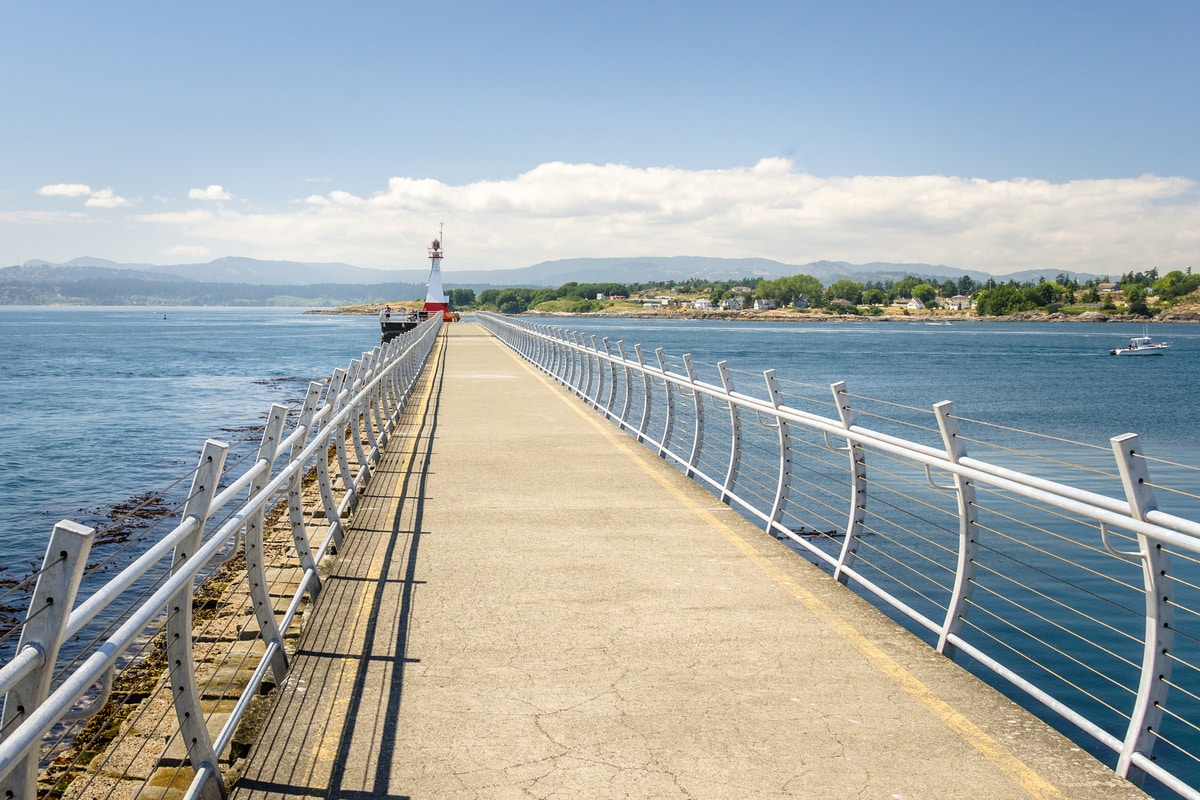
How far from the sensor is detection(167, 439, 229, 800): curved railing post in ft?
12.1

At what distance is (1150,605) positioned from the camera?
12.9 ft

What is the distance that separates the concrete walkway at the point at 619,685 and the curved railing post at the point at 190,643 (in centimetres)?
33

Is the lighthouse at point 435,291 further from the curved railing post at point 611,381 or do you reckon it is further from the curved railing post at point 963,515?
the curved railing post at point 963,515

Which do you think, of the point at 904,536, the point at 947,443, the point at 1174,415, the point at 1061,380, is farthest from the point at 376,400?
the point at 1061,380

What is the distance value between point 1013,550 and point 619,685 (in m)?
11.2

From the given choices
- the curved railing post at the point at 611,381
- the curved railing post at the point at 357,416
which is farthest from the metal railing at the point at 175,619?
the curved railing post at the point at 611,381

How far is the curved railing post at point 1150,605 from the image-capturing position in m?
3.86

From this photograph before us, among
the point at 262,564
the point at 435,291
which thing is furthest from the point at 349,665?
the point at 435,291

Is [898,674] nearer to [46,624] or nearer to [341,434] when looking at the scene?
[46,624]

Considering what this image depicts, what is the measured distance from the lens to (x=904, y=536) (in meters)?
15.4

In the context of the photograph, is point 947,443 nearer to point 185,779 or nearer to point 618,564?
point 618,564

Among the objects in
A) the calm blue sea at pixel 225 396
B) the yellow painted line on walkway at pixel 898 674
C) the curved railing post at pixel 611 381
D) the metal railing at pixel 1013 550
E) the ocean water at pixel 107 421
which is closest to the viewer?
the metal railing at pixel 1013 550

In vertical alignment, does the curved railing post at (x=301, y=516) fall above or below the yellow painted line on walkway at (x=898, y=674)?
above

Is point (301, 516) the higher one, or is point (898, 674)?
point (301, 516)
